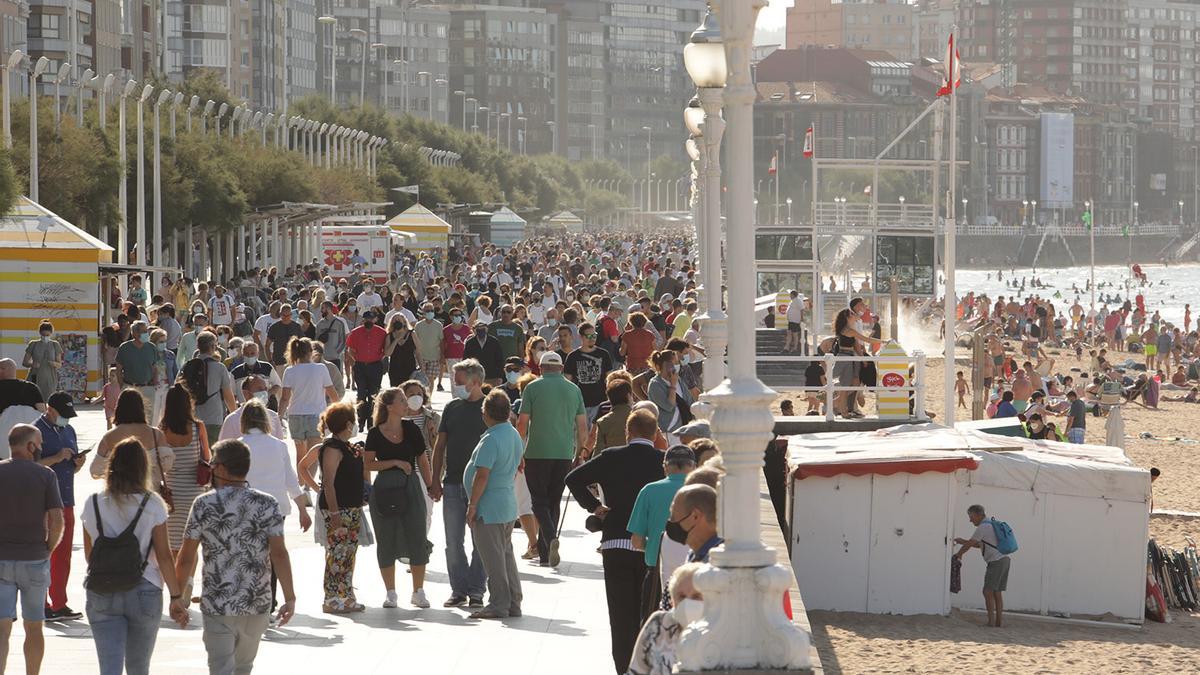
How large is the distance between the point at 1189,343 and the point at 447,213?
3635cm

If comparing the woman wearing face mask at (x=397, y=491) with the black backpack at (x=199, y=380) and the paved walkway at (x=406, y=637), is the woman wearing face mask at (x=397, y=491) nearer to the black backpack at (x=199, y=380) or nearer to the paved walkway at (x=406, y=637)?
the paved walkway at (x=406, y=637)

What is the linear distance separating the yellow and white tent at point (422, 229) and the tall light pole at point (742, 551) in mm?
58416

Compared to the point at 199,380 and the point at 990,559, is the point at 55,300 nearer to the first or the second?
the point at 199,380

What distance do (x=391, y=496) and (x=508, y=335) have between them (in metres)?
8.99

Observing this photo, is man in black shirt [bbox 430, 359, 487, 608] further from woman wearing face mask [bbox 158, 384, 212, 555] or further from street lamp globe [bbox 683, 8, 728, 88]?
street lamp globe [bbox 683, 8, 728, 88]

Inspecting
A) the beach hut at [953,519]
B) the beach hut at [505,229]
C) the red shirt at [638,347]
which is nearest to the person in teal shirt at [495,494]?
the beach hut at [953,519]

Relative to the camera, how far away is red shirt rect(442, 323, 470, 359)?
23328 mm

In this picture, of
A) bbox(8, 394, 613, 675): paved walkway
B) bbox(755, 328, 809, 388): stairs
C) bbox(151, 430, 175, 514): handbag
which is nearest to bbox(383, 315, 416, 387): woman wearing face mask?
bbox(8, 394, 613, 675): paved walkway

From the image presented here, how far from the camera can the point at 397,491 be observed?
11438 mm

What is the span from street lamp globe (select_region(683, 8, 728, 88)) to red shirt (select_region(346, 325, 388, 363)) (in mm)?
7130

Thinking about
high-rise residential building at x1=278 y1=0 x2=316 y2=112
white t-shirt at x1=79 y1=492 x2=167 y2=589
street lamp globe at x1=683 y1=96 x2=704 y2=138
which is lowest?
white t-shirt at x1=79 y1=492 x2=167 y2=589

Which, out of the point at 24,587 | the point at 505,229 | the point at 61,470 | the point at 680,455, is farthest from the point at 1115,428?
the point at 505,229

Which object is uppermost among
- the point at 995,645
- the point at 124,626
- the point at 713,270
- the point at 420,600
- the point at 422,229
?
the point at 422,229

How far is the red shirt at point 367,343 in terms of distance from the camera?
2050cm
